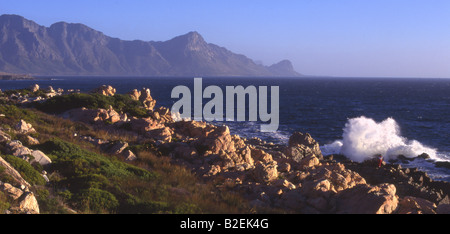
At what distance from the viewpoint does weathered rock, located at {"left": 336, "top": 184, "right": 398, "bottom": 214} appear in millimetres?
9906

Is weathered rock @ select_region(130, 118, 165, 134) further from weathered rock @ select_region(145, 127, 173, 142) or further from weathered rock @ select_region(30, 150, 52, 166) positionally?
weathered rock @ select_region(30, 150, 52, 166)

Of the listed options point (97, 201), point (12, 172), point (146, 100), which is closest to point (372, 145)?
point (146, 100)

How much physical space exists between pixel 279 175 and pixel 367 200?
196 inches

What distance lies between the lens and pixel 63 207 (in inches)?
348

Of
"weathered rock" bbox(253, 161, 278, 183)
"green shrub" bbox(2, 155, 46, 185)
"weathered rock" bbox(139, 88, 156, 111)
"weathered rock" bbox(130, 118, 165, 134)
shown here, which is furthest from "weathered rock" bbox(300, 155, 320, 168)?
"weathered rock" bbox(139, 88, 156, 111)

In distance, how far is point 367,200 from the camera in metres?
10.3

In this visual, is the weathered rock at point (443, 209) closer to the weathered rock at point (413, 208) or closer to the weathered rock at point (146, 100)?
the weathered rock at point (413, 208)

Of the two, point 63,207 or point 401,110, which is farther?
point 401,110
